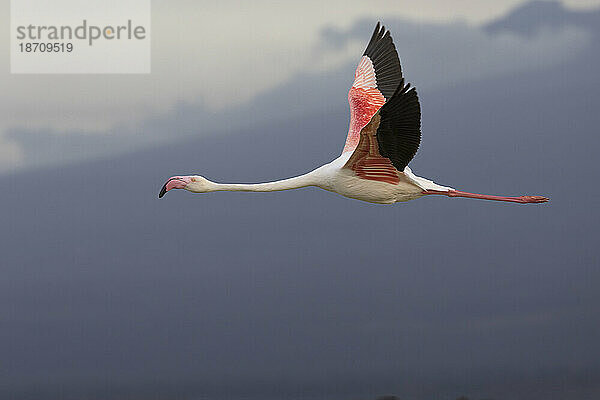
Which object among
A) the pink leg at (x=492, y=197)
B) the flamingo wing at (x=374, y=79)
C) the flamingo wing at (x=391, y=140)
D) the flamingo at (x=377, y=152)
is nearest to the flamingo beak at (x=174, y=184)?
the flamingo at (x=377, y=152)

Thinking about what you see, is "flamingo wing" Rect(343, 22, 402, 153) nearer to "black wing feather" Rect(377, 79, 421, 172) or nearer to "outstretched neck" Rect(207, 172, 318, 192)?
"outstretched neck" Rect(207, 172, 318, 192)

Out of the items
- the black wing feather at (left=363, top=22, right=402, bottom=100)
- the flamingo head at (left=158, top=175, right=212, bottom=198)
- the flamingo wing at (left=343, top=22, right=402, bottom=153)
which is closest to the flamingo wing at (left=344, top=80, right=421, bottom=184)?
the flamingo wing at (left=343, top=22, right=402, bottom=153)

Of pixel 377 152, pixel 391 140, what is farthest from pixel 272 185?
pixel 391 140

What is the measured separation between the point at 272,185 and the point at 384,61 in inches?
139

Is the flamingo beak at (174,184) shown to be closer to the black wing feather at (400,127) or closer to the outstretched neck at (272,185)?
the outstretched neck at (272,185)

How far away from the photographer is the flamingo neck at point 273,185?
13289 millimetres

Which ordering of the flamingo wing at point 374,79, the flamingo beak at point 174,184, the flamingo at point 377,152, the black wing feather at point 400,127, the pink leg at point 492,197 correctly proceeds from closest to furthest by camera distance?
the black wing feather at point 400,127
the flamingo at point 377,152
the flamingo beak at point 174,184
the pink leg at point 492,197
the flamingo wing at point 374,79

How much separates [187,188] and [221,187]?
496 mm

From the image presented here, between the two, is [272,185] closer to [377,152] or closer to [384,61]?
[377,152]

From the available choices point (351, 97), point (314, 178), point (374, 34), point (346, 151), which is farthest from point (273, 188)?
point (374, 34)

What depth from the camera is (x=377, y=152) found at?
40.9 feet

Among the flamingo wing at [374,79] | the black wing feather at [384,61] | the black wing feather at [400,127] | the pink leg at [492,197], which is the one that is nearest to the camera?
the black wing feather at [400,127]

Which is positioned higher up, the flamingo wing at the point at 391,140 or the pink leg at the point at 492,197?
the flamingo wing at the point at 391,140

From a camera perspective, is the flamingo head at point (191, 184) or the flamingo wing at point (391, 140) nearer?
the flamingo wing at point (391, 140)
